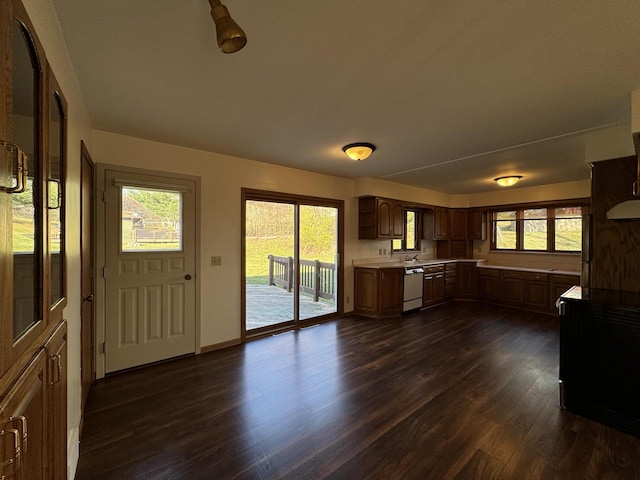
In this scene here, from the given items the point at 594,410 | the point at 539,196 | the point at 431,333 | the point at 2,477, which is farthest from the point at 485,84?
the point at 539,196

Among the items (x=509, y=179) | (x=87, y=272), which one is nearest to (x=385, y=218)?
(x=509, y=179)

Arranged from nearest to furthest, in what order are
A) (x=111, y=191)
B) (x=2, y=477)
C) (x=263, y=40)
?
(x=2, y=477) < (x=263, y=40) < (x=111, y=191)

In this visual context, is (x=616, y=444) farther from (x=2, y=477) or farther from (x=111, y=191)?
(x=111, y=191)

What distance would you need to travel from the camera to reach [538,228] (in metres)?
5.89

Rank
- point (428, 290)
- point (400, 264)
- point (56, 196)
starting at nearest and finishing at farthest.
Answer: point (56, 196)
point (400, 264)
point (428, 290)

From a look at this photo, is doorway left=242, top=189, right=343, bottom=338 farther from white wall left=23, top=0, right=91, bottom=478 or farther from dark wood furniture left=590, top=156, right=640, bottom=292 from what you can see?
dark wood furniture left=590, top=156, right=640, bottom=292

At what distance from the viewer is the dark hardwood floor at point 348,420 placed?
173 centimetres

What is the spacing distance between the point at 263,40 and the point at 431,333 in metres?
3.99

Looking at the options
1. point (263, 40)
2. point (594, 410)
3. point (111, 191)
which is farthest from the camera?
point (111, 191)

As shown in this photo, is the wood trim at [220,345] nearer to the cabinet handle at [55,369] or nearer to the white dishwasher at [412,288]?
the cabinet handle at [55,369]

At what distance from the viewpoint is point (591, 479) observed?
1.64m

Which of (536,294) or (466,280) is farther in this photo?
(466,280)

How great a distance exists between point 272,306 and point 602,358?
3.63m

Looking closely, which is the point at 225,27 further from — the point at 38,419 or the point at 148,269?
the point at 148,269
